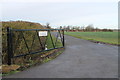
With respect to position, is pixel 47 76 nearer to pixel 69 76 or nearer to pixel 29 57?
pixel 69 76

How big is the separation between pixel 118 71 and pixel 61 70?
2.01m

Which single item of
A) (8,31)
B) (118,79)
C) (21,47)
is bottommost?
(118,79)

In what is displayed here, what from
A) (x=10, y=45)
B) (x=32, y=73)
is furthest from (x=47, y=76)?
(x=10, y=45)

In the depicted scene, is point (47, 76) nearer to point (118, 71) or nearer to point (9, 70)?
point (9, 70)

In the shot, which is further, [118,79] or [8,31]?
[8,31]

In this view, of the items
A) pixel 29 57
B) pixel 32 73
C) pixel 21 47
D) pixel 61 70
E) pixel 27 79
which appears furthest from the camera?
pixel 29 57

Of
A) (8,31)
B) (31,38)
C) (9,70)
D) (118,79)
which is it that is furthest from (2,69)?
(118,79)

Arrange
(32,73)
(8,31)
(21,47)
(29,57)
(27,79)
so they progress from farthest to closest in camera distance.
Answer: (29,57)
(21,47)
(8,31)
(32,73)
(27,79)

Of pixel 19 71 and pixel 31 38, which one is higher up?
pixel 31 38

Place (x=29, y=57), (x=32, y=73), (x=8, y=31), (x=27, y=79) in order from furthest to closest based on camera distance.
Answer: (x=29, y=57), (x=8, y=31), (x=32, y=73), (x=27, y=79)

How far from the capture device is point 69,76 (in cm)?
448

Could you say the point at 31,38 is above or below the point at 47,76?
above

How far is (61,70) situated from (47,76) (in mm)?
801

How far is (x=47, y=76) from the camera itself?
4.47m
